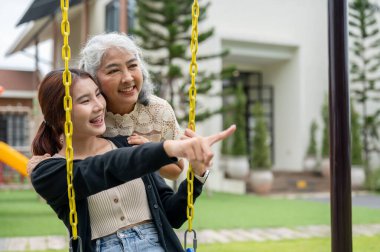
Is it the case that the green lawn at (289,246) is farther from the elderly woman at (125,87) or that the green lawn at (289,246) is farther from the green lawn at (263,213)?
the elderly woman at (125,87)

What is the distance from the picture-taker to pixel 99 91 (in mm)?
1368

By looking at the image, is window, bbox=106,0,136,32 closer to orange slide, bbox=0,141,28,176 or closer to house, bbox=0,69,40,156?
house, bbox=0,69,40,156

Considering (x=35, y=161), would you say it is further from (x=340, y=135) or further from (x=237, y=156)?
(x=237, y=156)

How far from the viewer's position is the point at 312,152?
1160 centimetres

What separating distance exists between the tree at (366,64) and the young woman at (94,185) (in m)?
11.0

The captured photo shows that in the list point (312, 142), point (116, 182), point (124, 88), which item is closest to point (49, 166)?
point (116, 182)

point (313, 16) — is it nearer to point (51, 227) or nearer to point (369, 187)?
point (369, 187)

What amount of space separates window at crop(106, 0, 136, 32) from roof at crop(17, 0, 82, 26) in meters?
1.27

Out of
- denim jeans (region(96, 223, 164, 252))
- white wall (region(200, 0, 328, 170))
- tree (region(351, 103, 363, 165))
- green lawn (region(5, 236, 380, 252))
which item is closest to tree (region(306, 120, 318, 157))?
white wall (region(200, 0, 328, 170))

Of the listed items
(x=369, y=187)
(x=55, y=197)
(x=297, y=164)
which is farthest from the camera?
(x=297, y=164)

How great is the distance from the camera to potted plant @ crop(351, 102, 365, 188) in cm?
1035

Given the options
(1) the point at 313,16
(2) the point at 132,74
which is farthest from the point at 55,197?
(1) the point at 313,16

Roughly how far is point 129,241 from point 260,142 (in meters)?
8.20

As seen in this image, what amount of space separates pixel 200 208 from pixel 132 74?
18.7ft
